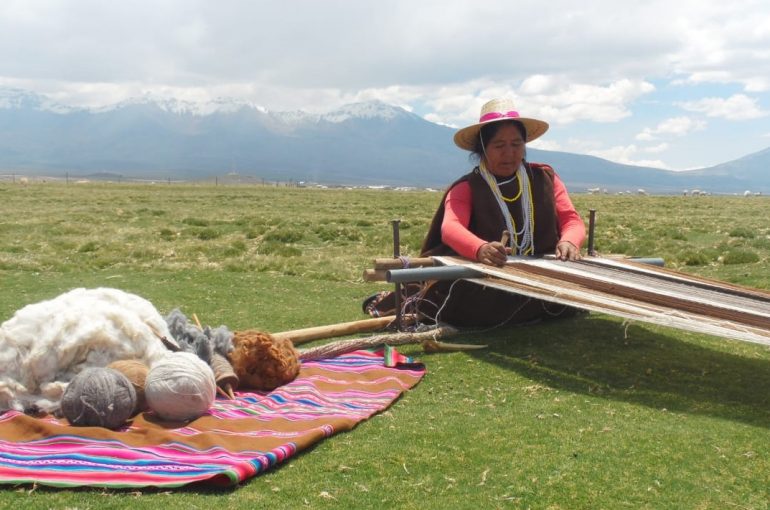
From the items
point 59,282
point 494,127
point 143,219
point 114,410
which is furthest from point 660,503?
point 143,219

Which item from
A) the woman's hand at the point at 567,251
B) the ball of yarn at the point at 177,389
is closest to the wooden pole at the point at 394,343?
the woman's hand at the point at 567,251

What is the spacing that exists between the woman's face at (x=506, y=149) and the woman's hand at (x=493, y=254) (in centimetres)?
102

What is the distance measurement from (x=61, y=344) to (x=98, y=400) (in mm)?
802

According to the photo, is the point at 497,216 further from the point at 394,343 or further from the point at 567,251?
the point at 394,343

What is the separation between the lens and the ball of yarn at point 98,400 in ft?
14.8

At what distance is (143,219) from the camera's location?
26.8 meters

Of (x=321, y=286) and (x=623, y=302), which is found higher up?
(x=623, y=302)

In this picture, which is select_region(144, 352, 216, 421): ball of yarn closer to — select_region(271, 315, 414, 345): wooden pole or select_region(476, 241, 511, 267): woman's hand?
select_region(271, 315, 414, 345): wooden pole

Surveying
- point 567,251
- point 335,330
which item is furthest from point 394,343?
point 567,251

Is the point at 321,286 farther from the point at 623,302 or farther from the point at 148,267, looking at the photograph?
the point at 623,302

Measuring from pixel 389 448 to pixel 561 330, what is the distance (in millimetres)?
3767

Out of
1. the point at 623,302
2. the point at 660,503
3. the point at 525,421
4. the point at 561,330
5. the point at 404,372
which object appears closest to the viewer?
the point at 660,503

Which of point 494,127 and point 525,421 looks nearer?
point 525,421

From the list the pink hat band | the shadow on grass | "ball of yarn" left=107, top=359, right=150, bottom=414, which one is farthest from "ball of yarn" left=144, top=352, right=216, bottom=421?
the pink hat band
